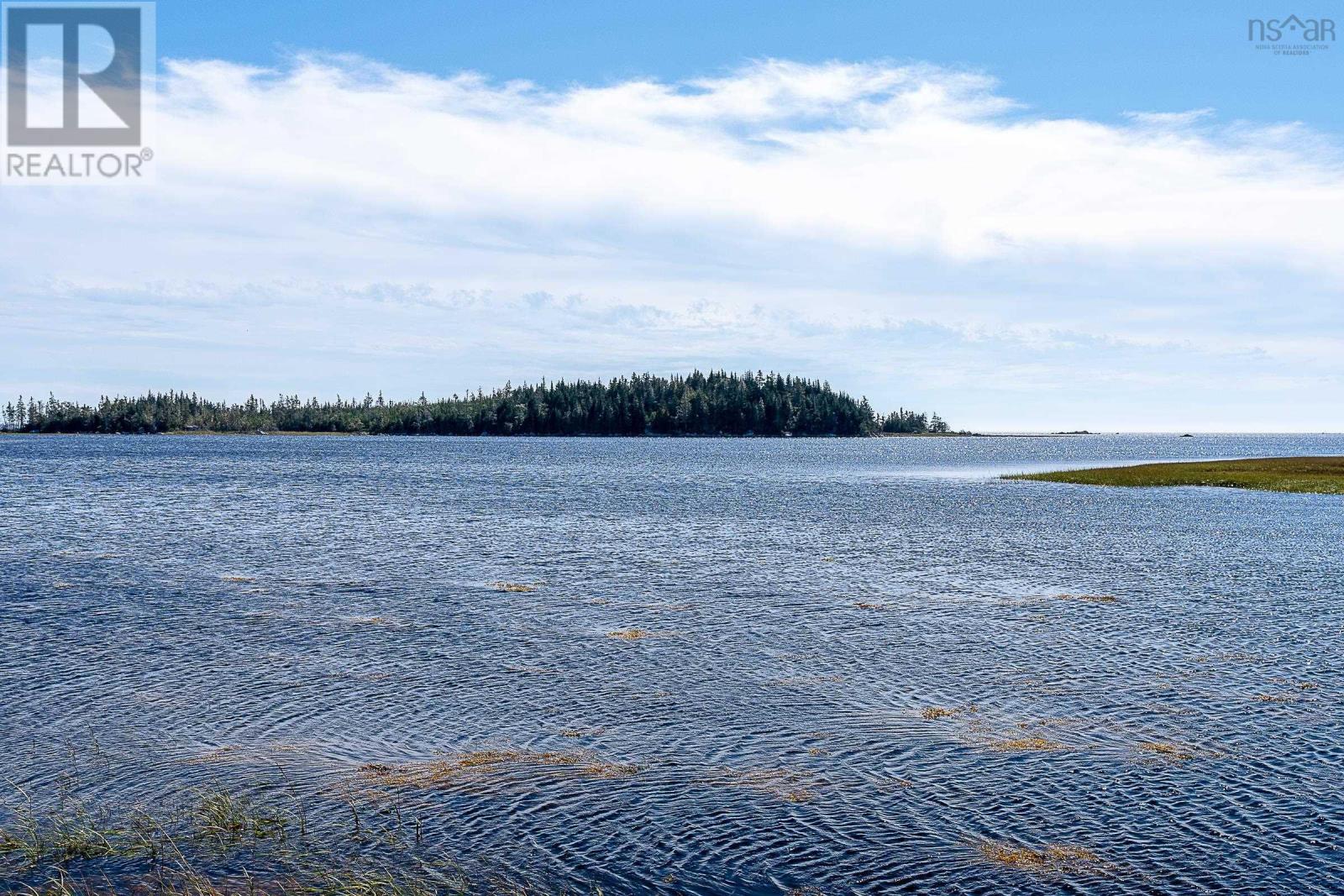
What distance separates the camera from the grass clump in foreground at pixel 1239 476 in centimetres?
9925

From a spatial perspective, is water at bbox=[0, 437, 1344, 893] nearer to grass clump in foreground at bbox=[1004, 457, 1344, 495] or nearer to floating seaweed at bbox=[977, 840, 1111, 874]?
floating seaweed at bbox=[977, 840, 1111, 874]

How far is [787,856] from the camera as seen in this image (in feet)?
48.2

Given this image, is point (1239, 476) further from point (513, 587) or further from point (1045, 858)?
point (1045, 858)

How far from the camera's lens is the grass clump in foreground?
99.2 m

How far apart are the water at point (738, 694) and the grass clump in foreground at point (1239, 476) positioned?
53247 mm

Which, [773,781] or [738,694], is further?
[738,694]

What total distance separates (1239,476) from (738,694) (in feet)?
353

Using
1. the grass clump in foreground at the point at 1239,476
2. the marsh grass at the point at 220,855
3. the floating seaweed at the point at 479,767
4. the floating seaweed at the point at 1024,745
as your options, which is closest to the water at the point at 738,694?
the floating seaweed at the point at 1024,745

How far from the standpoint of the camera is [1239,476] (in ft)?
368

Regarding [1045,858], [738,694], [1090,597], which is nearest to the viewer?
[1045,858]

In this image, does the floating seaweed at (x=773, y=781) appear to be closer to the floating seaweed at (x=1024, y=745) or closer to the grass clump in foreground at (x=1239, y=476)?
the floating seaweed at (x=1024, y=745)

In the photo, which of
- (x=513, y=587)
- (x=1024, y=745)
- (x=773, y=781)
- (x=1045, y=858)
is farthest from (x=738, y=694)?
(x=513, y=587)

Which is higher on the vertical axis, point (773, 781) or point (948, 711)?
point (948, 711)

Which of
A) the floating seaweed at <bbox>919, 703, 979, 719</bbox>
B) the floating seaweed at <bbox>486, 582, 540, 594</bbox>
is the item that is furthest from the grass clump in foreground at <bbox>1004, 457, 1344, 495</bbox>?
the floating seaweed at <bbox>919, 703, 979, 719</bbox>
